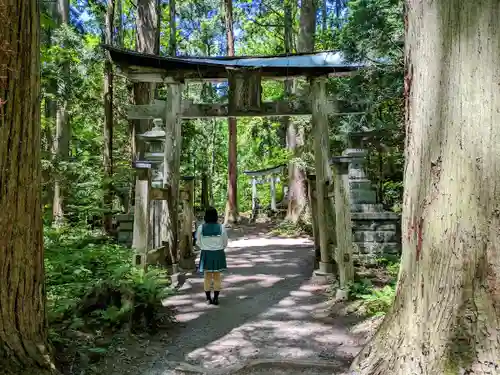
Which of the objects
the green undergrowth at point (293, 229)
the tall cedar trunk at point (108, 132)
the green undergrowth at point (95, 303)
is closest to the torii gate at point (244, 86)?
the green undergrowth at point (95, 303)

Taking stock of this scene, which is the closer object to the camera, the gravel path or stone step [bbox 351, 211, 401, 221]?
the gravel path

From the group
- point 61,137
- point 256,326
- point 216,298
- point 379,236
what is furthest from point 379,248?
point 61,137

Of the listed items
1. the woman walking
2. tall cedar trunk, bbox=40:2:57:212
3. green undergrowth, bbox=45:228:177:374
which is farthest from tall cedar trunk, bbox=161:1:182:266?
tall cedar trunk, bbox=40:2:57:212

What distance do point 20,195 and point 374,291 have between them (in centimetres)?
448

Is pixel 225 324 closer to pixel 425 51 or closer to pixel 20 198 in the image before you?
pixel 20 198

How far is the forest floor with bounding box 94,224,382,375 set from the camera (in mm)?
4059

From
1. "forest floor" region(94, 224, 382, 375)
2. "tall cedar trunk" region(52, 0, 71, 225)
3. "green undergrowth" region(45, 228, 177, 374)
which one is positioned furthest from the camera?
"tall cedar trunk" region(52, 0, 71, 225)

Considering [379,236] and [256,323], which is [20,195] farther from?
[379,236]

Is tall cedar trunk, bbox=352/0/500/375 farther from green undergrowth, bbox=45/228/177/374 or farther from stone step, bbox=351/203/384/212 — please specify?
stone step, bbox=351/203/384/212

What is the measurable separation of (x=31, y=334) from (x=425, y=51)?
3.24m

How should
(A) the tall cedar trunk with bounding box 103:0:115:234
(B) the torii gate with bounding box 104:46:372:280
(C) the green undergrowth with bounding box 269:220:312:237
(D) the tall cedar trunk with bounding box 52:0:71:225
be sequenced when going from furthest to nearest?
(C) the green undergrowth with bounding box 269:220:312:237 → (D) the tall cedar trunk with bounding box 52:0:71:225 → (A) the tall cedar trunk with bounding box 103:0:115:234 → (B) the torii gate with bounding box 104:46:372:280

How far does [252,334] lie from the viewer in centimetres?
516

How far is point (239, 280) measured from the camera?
8398 millimetres

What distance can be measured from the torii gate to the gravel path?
1.23 m
